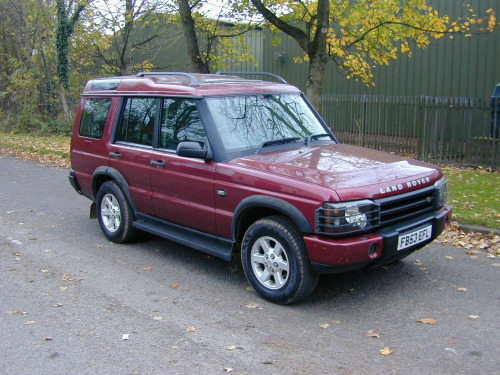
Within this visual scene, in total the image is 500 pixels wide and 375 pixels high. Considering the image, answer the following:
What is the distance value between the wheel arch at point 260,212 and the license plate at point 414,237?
872 millimetres

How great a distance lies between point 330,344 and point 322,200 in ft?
3.70

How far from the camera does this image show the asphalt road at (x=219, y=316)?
396cm

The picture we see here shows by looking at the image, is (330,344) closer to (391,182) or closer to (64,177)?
(391,182)

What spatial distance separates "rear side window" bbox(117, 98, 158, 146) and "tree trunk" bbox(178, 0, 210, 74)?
8.59 m

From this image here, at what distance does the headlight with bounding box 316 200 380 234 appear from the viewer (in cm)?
447

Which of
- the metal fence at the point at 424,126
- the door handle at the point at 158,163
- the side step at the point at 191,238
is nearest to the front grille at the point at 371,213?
the side step at the point at 191,238

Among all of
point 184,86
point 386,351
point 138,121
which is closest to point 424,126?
point 138,121

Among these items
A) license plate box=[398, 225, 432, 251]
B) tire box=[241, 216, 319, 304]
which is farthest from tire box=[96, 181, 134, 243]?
license plate box=[398, 225, 432, 251]

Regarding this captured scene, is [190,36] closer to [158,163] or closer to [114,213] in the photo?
[114,213]

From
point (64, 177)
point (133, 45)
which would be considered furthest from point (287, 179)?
point (133, 45)

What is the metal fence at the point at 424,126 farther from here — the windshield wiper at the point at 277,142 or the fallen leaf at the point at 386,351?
the fallen leaf at the point at 386,351

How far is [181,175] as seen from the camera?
579 centimetres

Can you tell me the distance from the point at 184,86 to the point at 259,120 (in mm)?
894

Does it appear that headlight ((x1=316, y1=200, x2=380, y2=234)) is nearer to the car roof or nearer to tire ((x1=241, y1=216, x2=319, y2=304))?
tire ((x1=241, y1=216, x2=319, y2=304))
